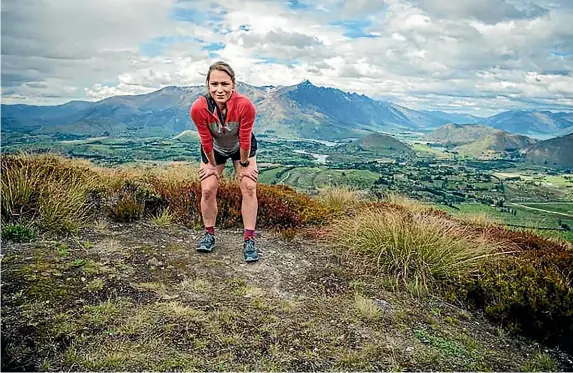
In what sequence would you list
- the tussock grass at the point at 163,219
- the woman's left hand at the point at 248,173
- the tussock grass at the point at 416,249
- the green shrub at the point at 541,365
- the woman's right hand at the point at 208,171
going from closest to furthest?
1. the green shrub at the point at 541,365
2. the tussock grass at the point at 416,249
3. the woman's left hand at the point at 248,173
4. the woman's right hand at the point at 208,171
5. the tussock grass at the point at 163,219

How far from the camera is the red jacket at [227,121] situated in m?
4.68

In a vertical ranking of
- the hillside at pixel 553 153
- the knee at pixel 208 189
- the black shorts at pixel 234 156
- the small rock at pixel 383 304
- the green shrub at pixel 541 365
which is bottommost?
the hillside at pixel 553 153

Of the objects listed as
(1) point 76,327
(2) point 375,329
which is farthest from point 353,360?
(1) point 76,327

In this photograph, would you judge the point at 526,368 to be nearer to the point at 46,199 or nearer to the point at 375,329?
the point at 375,329

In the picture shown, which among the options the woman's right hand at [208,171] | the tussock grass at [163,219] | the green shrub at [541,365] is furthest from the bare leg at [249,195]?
the green shrub at [541,365]

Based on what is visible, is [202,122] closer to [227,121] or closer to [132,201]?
[227,121]

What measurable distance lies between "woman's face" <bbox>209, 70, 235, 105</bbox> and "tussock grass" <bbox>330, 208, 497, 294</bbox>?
8.51ft

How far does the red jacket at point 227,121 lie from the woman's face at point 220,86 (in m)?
0.08

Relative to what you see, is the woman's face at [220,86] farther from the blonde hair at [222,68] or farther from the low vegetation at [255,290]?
the low vegetation at [255,290]

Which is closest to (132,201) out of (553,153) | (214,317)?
(214,317)

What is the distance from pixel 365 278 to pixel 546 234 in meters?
4.60

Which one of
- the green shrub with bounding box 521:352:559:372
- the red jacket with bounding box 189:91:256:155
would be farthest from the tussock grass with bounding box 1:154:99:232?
the green shrub with bounding box 521:352:559:372

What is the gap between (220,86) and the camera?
4586 millimetres

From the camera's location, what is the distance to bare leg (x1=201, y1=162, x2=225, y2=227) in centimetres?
523
